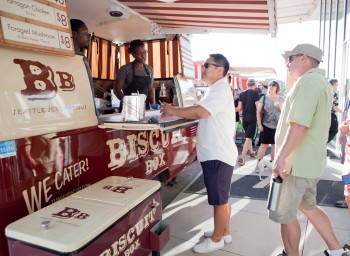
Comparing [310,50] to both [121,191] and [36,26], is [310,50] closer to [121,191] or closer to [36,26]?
[121,191]

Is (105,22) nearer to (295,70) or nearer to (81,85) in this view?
(81,85)

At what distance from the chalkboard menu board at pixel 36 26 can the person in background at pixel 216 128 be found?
947mm

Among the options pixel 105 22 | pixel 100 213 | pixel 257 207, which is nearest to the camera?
pixel 100 213

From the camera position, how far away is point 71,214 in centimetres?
133

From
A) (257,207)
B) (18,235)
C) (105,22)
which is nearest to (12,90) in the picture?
(18,235)

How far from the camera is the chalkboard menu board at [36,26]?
1476mm

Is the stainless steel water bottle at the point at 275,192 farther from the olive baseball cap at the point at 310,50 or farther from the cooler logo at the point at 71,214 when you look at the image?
the cooler logo at the point at 71,214

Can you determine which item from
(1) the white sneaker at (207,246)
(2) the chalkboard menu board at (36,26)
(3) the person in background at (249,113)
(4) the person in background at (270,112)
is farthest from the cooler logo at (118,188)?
(3) the person in background at (249,113)

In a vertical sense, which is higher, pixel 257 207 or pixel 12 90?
pixel 12 90

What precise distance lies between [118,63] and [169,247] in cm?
462

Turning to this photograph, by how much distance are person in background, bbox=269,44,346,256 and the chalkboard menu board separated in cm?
168

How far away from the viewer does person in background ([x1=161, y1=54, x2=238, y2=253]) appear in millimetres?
2242

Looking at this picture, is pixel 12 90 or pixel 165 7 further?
pixel 165 7

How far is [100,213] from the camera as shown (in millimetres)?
1342
